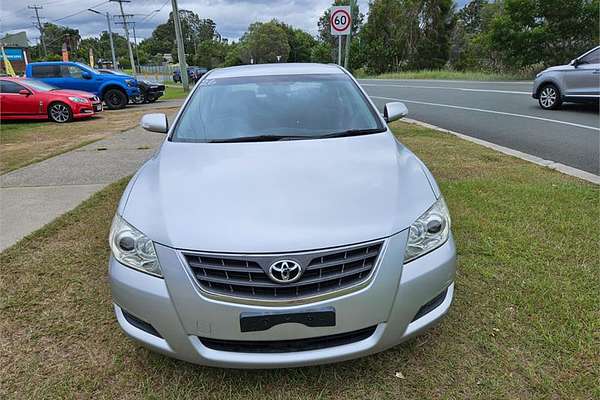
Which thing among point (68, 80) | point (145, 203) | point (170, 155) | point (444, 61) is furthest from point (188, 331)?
point (444, 61)

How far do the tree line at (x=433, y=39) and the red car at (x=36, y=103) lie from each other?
18.9 meters

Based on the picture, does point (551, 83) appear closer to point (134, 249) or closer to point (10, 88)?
point (134, 249)

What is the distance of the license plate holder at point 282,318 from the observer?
1.90 meters

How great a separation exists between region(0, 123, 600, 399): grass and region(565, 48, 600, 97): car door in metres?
7.27

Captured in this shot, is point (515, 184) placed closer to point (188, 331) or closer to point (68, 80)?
point (188, 331)

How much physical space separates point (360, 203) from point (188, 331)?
3.28 feet

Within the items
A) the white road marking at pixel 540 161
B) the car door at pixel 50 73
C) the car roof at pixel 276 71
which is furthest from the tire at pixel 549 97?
the car door at pixel 50 73

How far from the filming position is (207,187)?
7.73 feet

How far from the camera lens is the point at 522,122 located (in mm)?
9133

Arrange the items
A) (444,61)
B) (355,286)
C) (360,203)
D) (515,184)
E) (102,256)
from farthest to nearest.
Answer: (444,61)
(515,184)
(102,256)
(360,203)
(355,286)

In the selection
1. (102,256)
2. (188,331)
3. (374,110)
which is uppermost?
(374,110)

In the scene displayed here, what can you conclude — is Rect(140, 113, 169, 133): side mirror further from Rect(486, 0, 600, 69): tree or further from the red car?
Rect(486, 0, 600, 69): tree

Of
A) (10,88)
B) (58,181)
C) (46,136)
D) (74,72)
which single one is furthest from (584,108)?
(74,72)

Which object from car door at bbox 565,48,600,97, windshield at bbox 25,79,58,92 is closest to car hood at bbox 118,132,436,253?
car door at bbox 565,48,600,97
